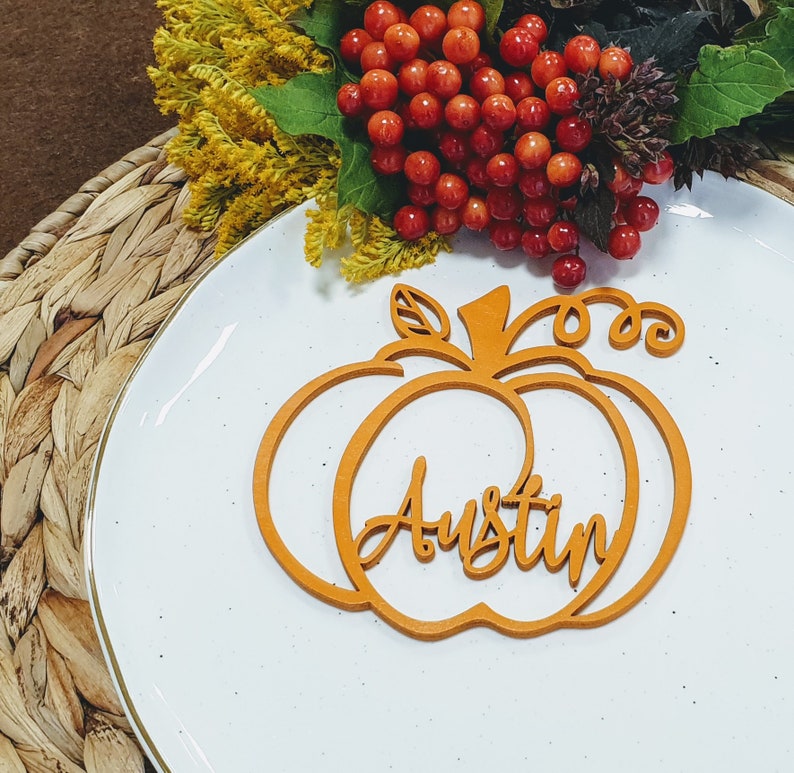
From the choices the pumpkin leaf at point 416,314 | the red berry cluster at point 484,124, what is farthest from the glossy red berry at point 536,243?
the pumpkin leaf at point 416,314

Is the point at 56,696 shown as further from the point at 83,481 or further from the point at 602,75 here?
the point at 602,75

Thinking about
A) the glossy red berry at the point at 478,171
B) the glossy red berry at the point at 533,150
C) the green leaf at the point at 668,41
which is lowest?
the glossy red berry at the point at 478,171

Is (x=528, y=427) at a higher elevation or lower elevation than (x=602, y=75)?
lower

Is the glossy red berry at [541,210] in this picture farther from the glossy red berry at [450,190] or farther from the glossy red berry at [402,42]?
the glossy red berry at [402,42]

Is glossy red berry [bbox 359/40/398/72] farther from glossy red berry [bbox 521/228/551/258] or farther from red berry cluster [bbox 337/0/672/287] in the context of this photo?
glossy red berry [bbox 521/228/551/258]

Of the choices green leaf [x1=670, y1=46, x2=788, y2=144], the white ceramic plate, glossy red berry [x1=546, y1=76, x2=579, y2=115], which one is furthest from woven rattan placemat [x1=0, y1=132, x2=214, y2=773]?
green leaf [x1=670, y1=46, x2=788, y2=144]

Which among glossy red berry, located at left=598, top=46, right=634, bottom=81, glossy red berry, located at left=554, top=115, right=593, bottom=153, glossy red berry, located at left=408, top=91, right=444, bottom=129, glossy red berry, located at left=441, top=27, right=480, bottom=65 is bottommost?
glossy red berry, located at left=408, top=91, right=444, bottom=129

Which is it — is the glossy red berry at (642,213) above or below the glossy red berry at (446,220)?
above

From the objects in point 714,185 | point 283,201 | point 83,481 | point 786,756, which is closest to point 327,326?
point 283,201
